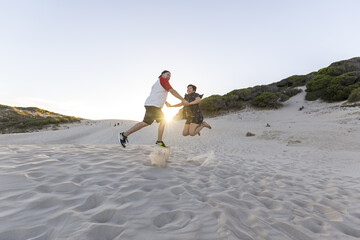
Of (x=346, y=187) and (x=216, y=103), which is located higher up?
(x=216, y=103)

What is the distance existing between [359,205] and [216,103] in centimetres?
2948

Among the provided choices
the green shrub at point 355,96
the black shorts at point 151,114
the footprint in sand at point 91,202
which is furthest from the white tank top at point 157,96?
the green shrub at point 355,96

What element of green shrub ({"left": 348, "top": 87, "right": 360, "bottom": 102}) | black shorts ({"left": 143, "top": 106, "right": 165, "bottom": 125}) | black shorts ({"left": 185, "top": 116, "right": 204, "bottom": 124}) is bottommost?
black shorts ({"left": 185, "top": 116, "right": 204, "bottom": 124})

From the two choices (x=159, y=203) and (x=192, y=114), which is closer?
(x=159, y=203)

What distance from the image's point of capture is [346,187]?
12.0 ft

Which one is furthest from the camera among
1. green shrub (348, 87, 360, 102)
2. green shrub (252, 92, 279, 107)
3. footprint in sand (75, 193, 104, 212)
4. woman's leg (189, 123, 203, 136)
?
green shrub (252, 92, 279, 107)

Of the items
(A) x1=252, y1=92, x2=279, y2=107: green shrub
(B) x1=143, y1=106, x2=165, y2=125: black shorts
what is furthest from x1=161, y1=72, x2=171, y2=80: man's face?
(A) x1=252, y1=92, x2=279, y2=107: green shrub

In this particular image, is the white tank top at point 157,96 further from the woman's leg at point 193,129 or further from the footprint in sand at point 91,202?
the footprint in sand at point 91,202

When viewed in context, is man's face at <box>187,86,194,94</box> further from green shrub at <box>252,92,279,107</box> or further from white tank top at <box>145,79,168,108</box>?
green shrub at <box>252,92,279,107</box>

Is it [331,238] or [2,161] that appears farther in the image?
[2,161]

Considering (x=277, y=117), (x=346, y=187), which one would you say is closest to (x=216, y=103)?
(x=277, y=117)

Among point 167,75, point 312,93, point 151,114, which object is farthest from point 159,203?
point 312,93

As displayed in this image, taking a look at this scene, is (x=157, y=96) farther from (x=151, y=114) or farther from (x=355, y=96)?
(x=355, y=96)

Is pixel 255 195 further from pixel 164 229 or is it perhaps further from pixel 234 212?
pixel 164 229
